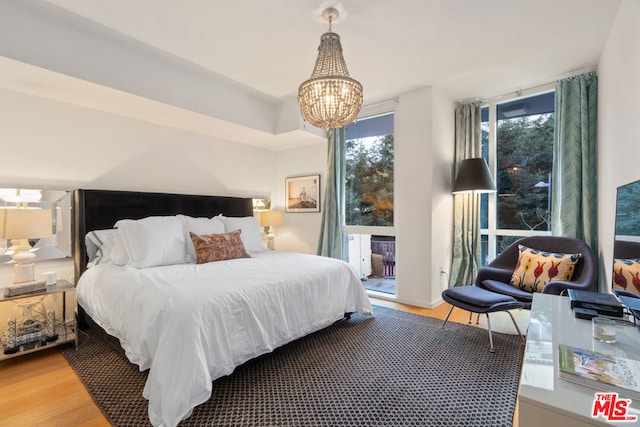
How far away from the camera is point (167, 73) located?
2998mm

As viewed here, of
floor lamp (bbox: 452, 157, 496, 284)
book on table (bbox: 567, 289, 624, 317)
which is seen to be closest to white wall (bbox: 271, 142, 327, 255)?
floor lamp (bbox: 452, 157, 496, 284)

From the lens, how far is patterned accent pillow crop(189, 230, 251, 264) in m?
2.94

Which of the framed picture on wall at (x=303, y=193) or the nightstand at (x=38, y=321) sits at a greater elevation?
the framed picture on wall at (x=303, y=193)

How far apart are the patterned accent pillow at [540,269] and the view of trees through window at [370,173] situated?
1552 mm

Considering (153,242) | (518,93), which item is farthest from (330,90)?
(518,93)

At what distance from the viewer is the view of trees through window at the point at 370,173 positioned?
13.3 feet

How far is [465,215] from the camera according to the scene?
384 cm

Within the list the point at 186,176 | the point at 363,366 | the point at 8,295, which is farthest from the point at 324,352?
the point at 186,176

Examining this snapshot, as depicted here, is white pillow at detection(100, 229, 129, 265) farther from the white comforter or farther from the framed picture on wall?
the framed picture on wall

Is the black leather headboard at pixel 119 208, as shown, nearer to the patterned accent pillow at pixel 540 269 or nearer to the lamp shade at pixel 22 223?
the lamp shade at pixel 22 223

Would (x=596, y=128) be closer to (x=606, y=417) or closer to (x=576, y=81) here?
(x=576, y=81)

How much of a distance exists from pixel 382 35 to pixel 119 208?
3.11 meters


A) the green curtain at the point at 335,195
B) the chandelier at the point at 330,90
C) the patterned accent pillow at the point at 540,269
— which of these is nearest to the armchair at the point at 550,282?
the patterned accent pillow at the point at 540,269

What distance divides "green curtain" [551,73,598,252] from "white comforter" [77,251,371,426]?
2.43m
